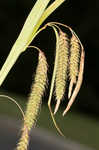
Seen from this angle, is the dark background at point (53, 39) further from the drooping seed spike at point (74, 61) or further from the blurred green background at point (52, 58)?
the drooping seed spike at point (74, 61)

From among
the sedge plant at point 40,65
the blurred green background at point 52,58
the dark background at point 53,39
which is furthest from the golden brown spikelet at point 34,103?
the dark background at point 53,39

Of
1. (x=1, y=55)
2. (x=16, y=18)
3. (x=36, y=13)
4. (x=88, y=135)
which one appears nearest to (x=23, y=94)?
(x=1, y=55)

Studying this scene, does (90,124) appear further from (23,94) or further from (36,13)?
(36,13)

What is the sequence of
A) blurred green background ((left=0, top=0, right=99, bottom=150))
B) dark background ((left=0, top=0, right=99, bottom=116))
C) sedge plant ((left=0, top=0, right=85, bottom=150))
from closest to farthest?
sedge plant ((left=0, top=0, right=85, bottom=150)) < blurred green background ((left=0, top=0, right=99, bottom=150)) < dark background ((left=0, top=0, right=99, bottom=116))

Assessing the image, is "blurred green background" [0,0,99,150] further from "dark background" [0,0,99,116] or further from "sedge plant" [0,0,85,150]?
"sedge plant" [0,0,85,150]

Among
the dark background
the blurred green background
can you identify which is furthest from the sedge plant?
the dark background

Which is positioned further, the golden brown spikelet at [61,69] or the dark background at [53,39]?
the dark background at [53,39]

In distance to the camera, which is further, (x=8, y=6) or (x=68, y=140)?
(x=8, y=6)

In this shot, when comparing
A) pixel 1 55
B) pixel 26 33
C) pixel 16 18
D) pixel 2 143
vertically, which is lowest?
pixel 26 33
